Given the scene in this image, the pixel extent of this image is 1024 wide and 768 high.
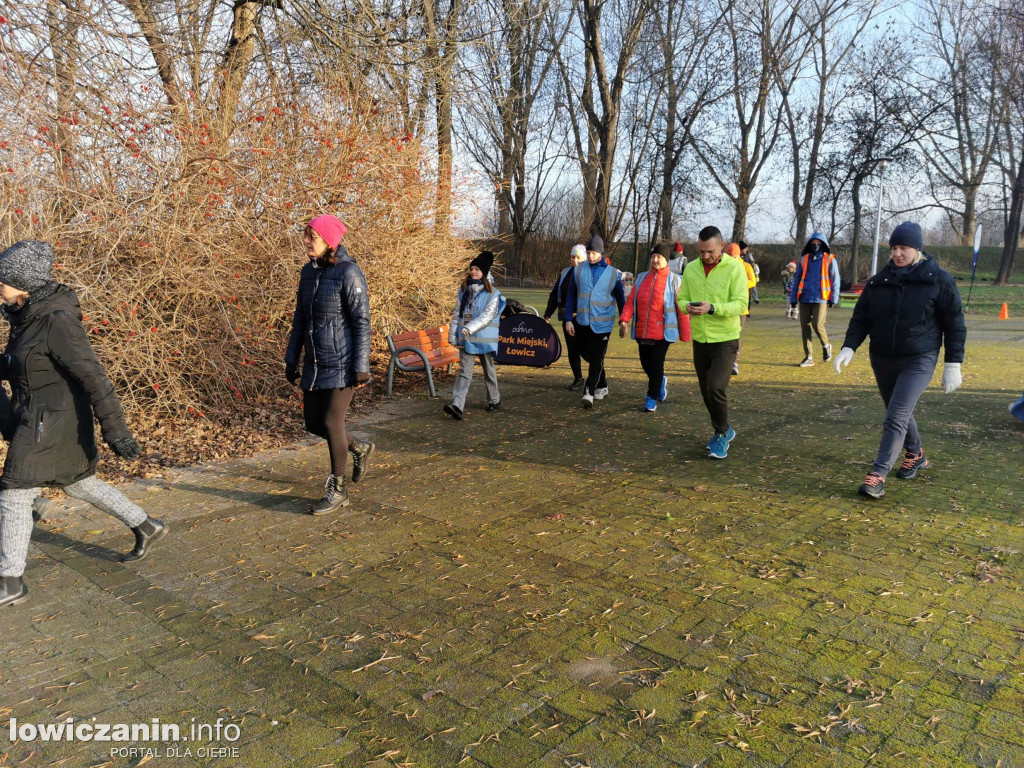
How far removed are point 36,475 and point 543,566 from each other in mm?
2611

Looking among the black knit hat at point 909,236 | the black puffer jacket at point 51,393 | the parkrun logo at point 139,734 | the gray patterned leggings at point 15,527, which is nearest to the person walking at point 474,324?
the black knit hat at point 909,236

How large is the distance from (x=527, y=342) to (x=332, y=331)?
186 inches

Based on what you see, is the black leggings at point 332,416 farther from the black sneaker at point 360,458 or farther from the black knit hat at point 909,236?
the black knit hat at point 909,236

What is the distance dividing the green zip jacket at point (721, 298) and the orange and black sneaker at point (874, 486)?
5.26ft

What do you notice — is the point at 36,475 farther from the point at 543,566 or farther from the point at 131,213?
the point at 131,213

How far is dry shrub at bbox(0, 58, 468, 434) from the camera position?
6848 mm

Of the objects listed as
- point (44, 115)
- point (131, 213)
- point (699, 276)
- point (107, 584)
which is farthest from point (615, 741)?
point (44, 115)

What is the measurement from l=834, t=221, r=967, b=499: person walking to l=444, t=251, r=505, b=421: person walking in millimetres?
3818

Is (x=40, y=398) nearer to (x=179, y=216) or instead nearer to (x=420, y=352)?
(x=179, y=216)

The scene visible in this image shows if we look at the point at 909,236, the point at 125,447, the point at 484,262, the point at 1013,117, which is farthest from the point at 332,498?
the point at 1013,117

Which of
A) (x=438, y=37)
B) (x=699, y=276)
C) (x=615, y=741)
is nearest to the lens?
(x=615, y=741)

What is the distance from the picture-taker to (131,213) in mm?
7207

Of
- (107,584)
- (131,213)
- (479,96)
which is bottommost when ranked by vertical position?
(107,584)

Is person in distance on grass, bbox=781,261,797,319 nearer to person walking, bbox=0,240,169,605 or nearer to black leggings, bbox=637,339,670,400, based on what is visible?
black leggings, bbox=637,339,670,400
